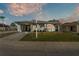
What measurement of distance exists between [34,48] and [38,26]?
55 centimetres

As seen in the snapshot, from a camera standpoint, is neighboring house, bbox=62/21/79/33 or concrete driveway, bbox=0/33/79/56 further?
neighboring house, bbox=62/21/79/33

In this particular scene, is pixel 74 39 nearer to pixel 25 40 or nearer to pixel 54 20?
pixel 54 20

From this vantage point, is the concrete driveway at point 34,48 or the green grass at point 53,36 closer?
the concrete driveway at point 34,48

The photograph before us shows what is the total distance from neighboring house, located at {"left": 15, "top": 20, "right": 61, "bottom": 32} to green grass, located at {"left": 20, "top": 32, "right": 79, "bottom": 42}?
0.10 m

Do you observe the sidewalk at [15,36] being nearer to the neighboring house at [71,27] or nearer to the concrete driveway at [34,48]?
the concrete driveway at [34,48]

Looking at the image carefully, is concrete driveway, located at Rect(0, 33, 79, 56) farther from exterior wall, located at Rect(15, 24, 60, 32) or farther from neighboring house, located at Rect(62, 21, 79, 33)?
neighboring house, located at Rect(62, 21, 79, 33)

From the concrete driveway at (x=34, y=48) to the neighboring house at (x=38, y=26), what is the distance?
17 centimetres

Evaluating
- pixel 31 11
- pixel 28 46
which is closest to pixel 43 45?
pixel 28 46

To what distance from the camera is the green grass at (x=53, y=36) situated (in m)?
8.20

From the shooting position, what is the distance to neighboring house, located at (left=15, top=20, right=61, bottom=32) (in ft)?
26.9

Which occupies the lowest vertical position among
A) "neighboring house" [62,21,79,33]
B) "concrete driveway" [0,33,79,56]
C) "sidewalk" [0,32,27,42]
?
"concrete driveway" [0,33,79,56]

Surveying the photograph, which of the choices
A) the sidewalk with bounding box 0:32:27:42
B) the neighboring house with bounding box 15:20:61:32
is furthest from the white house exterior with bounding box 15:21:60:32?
the sidewalk with bounding box 0:32:27:42

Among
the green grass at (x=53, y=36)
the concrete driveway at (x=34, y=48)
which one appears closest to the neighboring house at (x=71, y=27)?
the green grass at (x=53, y=36)

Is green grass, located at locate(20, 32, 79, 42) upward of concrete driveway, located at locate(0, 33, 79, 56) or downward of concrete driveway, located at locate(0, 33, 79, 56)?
upward
